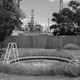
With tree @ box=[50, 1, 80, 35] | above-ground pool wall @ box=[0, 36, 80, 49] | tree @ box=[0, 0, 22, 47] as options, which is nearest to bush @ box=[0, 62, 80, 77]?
tree @ box=[0, 0, 22, 47]

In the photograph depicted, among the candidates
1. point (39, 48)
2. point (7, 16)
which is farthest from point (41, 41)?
point (7, 16)

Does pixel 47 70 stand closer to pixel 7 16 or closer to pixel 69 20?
pixel 7 16

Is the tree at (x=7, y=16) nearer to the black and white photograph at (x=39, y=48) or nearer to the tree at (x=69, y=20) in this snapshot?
the black and white photograph at (x=39, y=48)

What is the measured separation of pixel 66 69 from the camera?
5066 millimetres

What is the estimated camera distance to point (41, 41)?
1691 cm

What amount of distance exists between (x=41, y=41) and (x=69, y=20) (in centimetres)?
561

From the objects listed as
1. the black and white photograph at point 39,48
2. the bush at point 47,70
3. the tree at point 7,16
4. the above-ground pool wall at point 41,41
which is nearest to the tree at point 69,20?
the black and white photograph at point 39,48

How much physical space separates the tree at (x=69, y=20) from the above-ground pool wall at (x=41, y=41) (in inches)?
145

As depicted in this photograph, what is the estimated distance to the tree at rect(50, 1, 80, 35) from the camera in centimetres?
1967

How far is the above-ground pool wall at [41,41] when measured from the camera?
54.4ft

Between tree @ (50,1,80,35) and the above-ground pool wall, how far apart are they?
12.1 ft

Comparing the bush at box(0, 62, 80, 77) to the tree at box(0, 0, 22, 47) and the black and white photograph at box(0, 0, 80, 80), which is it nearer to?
the black and white photograph at box(0, 0, 80, 80)

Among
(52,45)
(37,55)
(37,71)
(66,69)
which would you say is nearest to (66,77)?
(66,69)

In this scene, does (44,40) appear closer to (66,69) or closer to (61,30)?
(61,30)
